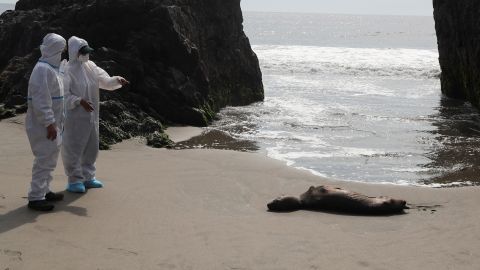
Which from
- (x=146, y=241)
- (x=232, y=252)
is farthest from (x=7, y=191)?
(x=232, y=252)

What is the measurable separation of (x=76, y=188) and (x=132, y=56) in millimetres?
7230

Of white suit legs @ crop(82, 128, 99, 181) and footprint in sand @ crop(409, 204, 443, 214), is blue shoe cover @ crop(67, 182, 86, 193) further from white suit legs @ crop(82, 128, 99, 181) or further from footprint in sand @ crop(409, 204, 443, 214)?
footprint in sand @ crop(409, 204, 443, 214)

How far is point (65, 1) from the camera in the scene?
15.9 meters

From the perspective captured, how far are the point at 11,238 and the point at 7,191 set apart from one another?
1728mm

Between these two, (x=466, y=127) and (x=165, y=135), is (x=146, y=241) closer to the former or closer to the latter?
(x=165, y=135)

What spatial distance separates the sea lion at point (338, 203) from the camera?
6.87 meters

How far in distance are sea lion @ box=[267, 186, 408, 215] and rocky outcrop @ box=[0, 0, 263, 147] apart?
4.60 m

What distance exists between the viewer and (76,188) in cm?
700

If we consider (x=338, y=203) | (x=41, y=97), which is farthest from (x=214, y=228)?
(x=41, y=97)

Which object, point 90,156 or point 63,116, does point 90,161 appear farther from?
point 63,116

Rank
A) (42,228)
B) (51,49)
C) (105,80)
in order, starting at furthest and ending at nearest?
1. (105,80)
2. (51,49)
3. (42,228)

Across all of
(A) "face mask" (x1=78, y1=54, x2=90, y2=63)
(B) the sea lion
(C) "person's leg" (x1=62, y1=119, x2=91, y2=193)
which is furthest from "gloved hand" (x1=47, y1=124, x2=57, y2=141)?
(B) the sea lion

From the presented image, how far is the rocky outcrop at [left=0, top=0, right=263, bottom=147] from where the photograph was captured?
12.6 metres

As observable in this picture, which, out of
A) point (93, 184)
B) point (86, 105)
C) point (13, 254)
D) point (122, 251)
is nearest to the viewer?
point (13, 254)
